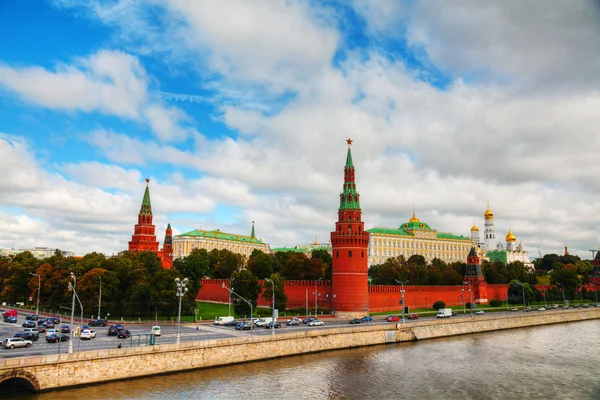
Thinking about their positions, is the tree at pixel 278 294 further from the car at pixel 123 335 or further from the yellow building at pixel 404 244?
the yellow building at pixel 404 244

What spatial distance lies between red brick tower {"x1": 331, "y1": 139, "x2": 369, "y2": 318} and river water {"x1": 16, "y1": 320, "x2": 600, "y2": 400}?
769 inches

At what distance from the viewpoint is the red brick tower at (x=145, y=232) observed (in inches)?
4798

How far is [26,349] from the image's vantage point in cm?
4500

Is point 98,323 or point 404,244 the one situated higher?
point 404,244

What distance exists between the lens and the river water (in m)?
39.2

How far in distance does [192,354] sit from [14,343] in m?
16.0

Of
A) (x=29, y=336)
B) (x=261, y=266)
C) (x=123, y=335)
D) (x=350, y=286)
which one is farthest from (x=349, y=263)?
(x=29, y=336)

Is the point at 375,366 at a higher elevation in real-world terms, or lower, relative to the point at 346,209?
lower

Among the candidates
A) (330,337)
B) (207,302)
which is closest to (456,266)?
(207,302)

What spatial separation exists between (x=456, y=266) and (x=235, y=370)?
94831 millimetres

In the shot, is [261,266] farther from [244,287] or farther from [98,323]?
[98,323]

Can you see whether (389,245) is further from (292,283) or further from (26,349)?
(26,349)

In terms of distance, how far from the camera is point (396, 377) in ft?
149

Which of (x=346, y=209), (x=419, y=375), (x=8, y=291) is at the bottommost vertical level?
(x=419, y=375)
